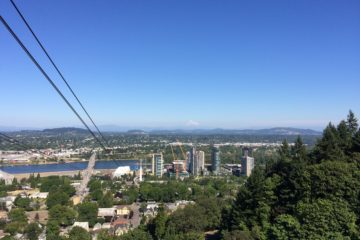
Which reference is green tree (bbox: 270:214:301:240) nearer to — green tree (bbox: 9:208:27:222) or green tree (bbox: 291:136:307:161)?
green tree (bbox: 291:136:307:161)

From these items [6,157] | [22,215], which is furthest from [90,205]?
[6,157]

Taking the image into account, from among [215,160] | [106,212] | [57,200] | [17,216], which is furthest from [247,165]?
[17,216]

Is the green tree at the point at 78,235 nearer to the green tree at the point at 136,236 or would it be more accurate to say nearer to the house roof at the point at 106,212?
the green tree at the point at 136,236

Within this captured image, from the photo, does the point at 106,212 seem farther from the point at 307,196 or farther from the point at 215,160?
the point at 215,160

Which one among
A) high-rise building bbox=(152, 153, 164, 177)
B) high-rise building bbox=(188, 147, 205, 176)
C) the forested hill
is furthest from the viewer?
high-rise building bbox=(188, 147, 205, 176)

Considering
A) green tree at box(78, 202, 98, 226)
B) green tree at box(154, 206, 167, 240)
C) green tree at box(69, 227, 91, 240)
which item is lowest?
green tree at box(78, 202, 98, 226)

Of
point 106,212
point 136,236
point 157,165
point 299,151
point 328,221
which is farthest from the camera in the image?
point 157,165

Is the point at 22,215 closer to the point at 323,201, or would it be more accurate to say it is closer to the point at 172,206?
the point at 172,206

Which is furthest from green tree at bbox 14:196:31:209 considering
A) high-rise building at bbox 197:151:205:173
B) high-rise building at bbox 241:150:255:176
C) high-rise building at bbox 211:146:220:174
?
high-rise building at bbox 211:146:220:174
